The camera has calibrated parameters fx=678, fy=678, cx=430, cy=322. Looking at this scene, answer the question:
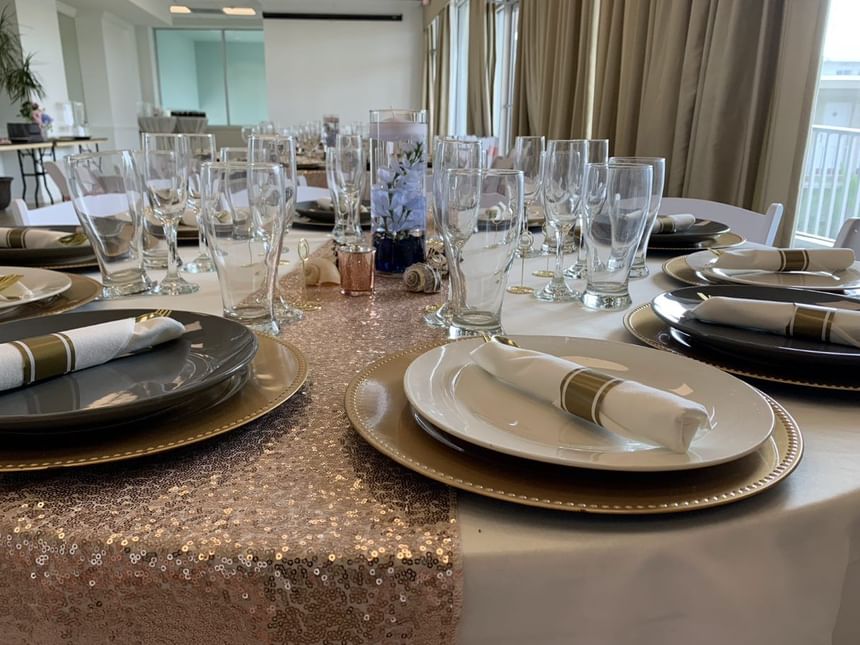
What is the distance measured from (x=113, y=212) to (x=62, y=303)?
16 centimetres

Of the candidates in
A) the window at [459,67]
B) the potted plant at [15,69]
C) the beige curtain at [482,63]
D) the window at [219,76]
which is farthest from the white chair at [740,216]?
the window at [219,76]

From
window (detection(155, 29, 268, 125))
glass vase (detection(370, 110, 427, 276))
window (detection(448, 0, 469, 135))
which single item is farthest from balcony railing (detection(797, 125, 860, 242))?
window (detection(155, 29, 268, 125))

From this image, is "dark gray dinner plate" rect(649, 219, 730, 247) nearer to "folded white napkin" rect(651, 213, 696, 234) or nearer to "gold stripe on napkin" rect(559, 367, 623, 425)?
"folded white napkin" rect(651, 213, 696, 234)

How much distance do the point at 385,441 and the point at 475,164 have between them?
0.69 m

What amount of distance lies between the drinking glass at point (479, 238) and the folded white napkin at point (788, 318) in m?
0.25

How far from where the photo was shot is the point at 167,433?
0.56m

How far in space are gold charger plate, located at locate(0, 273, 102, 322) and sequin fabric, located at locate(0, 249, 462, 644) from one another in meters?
0.51

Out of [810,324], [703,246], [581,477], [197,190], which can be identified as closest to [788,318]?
[810,324]

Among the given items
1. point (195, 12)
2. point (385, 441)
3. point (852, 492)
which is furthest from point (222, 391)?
point (195, 12)

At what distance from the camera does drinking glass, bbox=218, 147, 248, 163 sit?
110 centimetres

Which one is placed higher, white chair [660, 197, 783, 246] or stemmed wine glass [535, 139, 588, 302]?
stemmed wine glass [535, 139, 588, 302]

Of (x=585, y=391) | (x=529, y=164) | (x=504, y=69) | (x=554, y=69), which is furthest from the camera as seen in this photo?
(x=504, y=69)

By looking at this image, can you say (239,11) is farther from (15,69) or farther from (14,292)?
(14,292)

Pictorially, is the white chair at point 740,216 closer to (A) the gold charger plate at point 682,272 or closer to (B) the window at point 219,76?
(A) the gold charger plate at point 682,272
